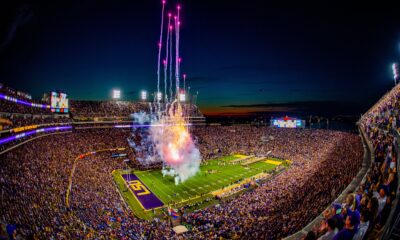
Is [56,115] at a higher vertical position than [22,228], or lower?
higher

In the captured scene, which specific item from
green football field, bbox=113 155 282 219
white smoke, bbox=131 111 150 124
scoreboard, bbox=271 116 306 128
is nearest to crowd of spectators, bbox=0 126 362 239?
green football field, bbox=113 155 282 219

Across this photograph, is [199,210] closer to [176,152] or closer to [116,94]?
[176,152]

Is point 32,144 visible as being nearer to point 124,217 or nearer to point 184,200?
point 124,217

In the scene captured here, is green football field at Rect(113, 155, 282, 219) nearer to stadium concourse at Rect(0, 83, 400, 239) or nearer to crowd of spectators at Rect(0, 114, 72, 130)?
stadium concourse at Rect(0, 83, 400, 239)

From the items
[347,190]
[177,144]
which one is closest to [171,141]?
[177,144]

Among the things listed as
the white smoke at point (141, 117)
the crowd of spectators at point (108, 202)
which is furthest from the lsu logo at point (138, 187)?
the white smoke at point (141, 117)

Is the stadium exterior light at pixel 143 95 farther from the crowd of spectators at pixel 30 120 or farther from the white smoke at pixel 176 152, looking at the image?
the crowd of spectators at pixel 30 120

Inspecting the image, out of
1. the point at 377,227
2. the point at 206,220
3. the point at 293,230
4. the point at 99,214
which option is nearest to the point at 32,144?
the point at 99,214
